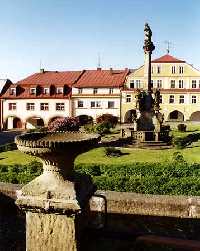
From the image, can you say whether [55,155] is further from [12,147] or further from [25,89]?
[25,89]

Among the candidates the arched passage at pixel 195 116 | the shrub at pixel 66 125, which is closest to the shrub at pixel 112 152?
the shrub at pixel 66 125

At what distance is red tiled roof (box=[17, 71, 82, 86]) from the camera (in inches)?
2328

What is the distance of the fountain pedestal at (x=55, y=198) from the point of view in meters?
5.77

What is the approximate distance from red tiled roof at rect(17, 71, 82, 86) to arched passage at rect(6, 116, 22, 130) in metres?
5.15

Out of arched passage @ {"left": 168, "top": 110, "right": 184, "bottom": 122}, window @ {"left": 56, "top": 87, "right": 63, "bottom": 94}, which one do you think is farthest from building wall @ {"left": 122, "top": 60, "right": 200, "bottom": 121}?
window @ {"left": 56, "top": 87, "right": 63, "bottom": 94}

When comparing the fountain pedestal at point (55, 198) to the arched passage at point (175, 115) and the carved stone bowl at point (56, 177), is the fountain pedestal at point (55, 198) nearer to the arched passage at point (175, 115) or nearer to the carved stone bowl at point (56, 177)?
the carved stone bowl at point (56, 177)

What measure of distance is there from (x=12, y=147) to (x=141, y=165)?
15.8 meters

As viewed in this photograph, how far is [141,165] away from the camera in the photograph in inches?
732

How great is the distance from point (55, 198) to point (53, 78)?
5534cm

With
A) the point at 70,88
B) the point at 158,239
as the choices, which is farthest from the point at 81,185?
the point at 70,88

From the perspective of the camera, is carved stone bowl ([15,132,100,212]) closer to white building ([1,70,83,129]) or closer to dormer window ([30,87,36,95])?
white building ([1,70,83,129])

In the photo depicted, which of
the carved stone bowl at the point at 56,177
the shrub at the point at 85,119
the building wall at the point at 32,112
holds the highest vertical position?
the building wall at the point at 32,112

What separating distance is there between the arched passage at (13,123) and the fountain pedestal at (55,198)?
55.0 m

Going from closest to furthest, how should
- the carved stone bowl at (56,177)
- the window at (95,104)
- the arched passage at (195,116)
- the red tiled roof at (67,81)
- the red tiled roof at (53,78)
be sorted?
the carved stone bowl at (56,177) < the arched passage at (195,116) < the red tiled roof at (67,81) < the window at (95,104) < the red tiled roof at (53,78)
